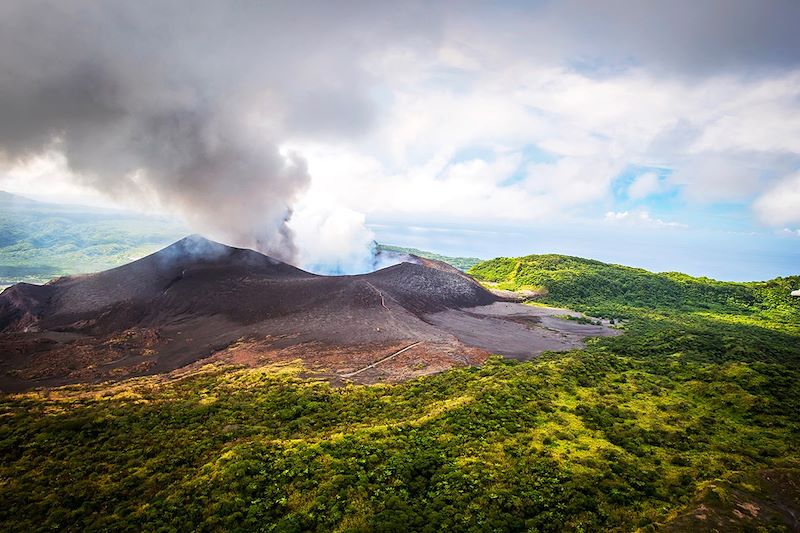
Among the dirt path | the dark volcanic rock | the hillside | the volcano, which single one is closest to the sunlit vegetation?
the dirt path

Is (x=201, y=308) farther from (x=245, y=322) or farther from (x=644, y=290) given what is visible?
(x=644, y=290)

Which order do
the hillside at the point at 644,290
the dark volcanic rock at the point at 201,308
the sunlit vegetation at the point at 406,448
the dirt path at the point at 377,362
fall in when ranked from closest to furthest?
the sunlit vegetation at the point at 406,448, the dirt path at the point at 377,362, the dark volcanic rock at the point at 201,308, the hillside at the point at 644,290

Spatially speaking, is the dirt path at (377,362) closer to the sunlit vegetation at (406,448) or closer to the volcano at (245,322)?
the volcano at (245,322)

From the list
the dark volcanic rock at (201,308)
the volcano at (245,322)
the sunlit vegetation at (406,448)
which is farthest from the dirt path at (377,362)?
the sunlit vegetation at (406,448)

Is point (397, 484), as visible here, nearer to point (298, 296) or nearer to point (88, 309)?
point (298, 296)

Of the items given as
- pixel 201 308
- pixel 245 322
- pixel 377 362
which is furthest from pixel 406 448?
pixel 201 308
